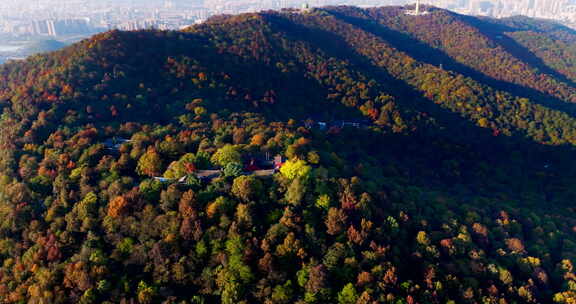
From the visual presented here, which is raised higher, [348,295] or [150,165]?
[150,165]

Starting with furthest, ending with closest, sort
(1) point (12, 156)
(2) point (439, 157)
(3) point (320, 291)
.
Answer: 1. (2) point (439, 157)
2. (1) point (12, 156)
3. (3) point (320, 291)

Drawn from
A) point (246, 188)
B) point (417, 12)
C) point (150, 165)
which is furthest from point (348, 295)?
point (417, 12)

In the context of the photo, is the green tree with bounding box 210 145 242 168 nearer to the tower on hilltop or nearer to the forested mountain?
the forested mountain

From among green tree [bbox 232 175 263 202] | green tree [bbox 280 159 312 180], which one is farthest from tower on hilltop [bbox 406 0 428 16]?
green tree [bbox 232 175 263 202]

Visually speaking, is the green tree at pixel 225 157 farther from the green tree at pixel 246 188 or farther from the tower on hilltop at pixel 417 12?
the tower on hilltop at pixel 417 12

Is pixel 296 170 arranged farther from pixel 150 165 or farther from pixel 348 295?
pixel 150 165

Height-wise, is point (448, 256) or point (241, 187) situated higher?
point (241, 187)

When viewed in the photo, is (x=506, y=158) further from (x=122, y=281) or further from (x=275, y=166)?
(x=122, y=281)

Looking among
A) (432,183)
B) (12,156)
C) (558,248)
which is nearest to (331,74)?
(432,183)

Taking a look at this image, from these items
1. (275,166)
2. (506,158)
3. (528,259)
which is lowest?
(506,158)
